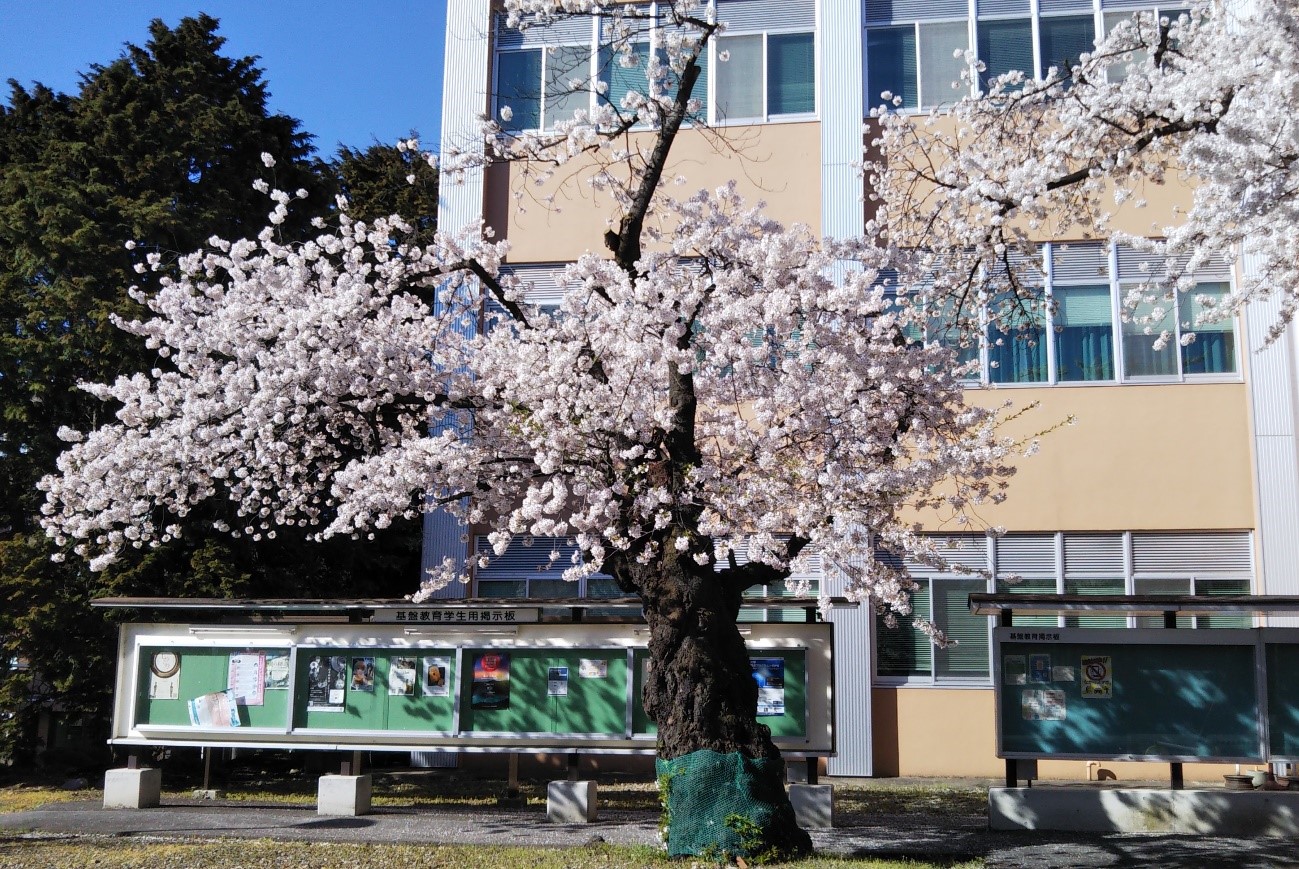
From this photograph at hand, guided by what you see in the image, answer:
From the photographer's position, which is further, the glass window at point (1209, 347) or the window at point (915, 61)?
the window at point (915, 61)

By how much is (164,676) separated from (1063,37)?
51.9 feet

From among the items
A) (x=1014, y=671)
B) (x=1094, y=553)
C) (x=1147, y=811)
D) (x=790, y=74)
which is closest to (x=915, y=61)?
(x=790, y=74)

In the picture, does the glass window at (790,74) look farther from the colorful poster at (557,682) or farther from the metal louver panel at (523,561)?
the colorful poster at (557,682)

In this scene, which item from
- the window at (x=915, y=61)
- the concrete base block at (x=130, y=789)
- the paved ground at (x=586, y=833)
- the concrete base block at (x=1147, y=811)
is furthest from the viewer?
the window at (x=915, y=61)

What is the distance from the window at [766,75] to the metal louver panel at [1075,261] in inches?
183

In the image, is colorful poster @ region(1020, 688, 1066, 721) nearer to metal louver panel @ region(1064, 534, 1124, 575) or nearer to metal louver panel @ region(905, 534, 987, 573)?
→ metal louver panel @ region(905, 534, 987, 573)

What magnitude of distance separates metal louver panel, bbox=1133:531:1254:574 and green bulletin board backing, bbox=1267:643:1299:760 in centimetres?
529

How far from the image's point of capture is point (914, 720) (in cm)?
1692

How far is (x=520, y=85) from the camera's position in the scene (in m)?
19.9

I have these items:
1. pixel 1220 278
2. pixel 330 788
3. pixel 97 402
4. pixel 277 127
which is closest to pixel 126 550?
pixel 97 402

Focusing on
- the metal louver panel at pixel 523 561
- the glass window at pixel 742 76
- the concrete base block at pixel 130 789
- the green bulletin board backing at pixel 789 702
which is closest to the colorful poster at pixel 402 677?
the green bulletin board backing at pixel 789 702

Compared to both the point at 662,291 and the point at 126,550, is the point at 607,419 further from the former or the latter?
the point at 126,550

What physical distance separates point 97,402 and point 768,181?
1136 cm

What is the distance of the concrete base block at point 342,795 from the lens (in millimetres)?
13102
